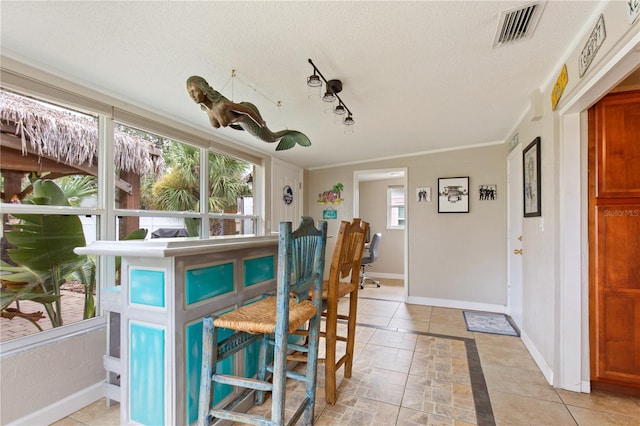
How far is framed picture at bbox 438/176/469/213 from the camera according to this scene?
4164 mm

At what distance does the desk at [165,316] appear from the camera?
4.59 feet

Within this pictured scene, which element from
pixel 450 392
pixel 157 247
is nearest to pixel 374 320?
pixel 450 392

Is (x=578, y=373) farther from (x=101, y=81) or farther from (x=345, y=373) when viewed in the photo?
(x=101, y=81)

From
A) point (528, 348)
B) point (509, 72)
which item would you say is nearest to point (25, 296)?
point (509, 72)

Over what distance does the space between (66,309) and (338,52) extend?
2469mm

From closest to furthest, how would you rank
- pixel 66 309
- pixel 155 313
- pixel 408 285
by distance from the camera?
pixel 155 313
pixel 66 309
pixel 408 285

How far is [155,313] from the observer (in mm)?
1437

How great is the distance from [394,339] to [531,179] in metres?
1.98

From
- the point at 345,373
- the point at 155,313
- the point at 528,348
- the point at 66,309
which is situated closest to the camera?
the point at 155,313

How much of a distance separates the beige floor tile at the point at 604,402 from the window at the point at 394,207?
474 cm

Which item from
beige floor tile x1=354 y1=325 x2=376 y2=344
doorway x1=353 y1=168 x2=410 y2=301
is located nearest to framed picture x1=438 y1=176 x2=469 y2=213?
beige floor tile x1=354 y1=325 x2=376 y2=344

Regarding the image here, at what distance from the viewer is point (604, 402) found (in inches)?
77.7

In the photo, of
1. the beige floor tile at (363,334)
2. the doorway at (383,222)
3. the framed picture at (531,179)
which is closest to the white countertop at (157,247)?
the beige floor tile at (363,334)

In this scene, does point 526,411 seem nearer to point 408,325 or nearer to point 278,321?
point 408,325
